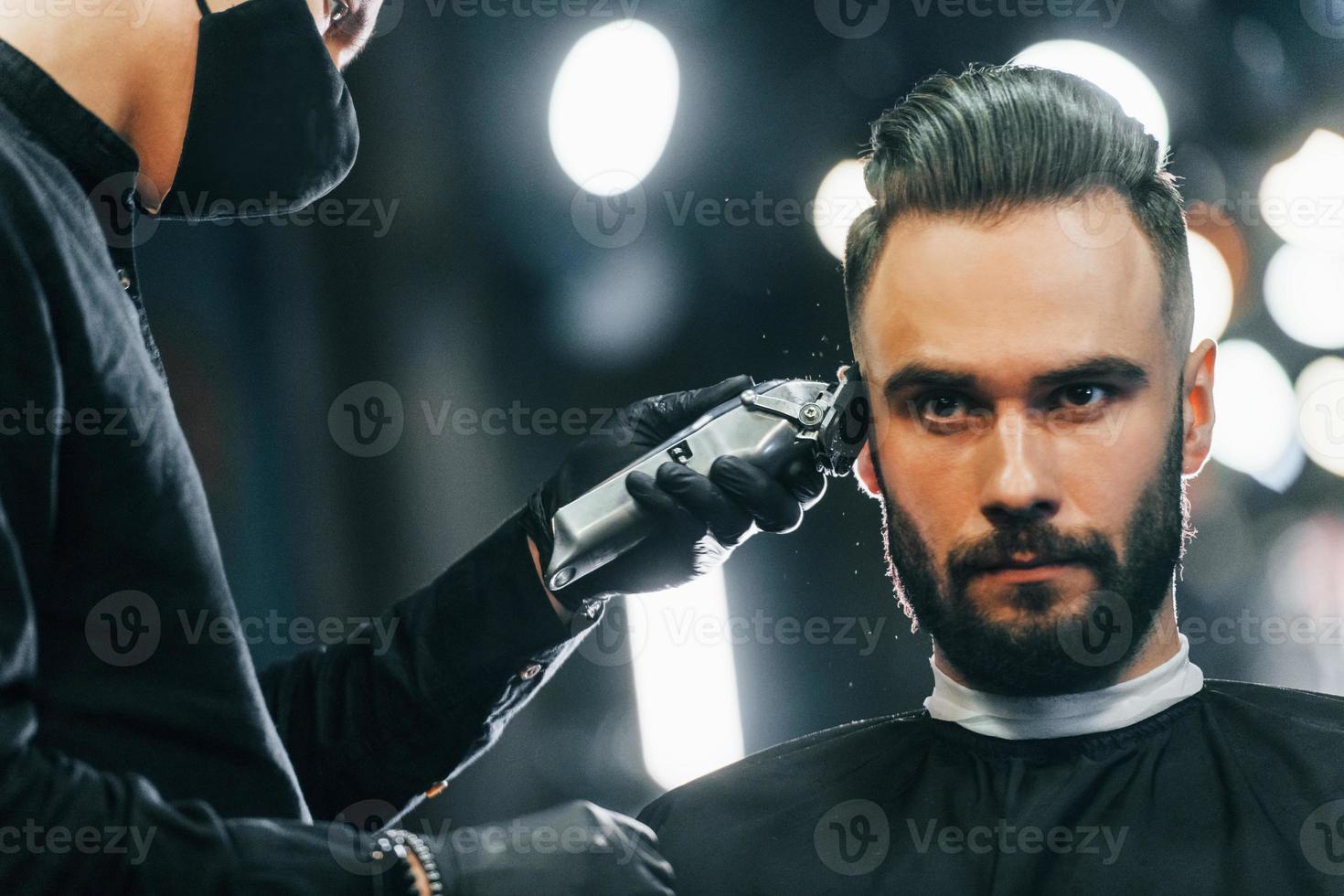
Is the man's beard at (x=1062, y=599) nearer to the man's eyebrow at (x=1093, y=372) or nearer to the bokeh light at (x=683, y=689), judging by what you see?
the man's eyebrow at (x=1093, y=372)

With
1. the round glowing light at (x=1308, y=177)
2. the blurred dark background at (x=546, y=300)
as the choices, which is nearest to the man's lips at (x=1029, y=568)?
the blurred dark background at (x=546, y=300)

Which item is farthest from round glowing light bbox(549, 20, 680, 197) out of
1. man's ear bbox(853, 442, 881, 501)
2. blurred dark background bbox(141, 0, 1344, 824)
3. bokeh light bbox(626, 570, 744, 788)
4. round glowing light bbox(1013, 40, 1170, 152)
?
man's ear bbox(853, 442, 881, 501)

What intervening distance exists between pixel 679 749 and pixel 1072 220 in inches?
91.7

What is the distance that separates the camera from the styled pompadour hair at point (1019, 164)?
1709 mm

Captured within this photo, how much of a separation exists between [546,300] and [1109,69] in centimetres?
179

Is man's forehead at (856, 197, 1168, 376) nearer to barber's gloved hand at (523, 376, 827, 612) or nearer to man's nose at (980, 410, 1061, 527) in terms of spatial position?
man's nose at (980, 410, 1061, 527)

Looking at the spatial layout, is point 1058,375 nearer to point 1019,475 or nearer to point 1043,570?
point 1019,475

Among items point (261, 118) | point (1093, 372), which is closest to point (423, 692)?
point (261, 118)

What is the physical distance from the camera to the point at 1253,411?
15.0ft

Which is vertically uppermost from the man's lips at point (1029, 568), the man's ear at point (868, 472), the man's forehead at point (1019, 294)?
the man's forehead at point (1019, 294)

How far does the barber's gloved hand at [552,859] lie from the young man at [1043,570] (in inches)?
21.3

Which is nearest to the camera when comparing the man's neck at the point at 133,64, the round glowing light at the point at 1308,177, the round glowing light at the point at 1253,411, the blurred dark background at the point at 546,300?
the man's neck at the point at 133,64

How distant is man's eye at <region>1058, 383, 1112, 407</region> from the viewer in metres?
1.60

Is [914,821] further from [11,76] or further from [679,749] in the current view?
[679,749]
